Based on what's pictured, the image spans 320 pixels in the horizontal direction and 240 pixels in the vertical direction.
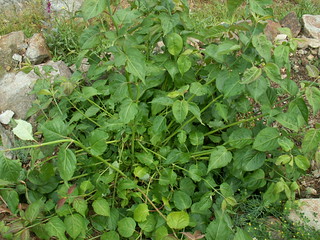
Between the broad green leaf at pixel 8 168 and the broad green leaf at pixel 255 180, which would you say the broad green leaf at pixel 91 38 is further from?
the broad green leaf at pixel 255 180

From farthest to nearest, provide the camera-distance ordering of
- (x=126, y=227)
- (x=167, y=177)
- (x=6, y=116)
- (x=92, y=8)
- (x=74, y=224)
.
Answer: (x=6, y=116), (x=167, y=177), (x=126, y=227), (x=74, y=224), (x=92, y=8)

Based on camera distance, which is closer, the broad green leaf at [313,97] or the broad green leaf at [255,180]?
the broad green leaf at [313,97]

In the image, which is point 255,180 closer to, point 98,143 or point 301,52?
point 98,143

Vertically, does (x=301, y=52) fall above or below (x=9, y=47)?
below

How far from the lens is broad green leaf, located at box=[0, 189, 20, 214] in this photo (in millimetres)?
2256

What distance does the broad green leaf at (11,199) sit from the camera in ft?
7.40

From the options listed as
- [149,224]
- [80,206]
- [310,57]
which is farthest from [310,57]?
[80,206]

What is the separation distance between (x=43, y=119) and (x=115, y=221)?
3.30ft

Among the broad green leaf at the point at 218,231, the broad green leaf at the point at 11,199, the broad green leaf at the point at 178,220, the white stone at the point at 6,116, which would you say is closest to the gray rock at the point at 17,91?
the white stone at the point at 6,116

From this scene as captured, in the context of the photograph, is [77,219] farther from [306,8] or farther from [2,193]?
[306,8]

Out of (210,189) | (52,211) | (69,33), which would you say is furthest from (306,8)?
(52,211)

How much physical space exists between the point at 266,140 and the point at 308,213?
65 centimetres

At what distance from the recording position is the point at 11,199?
2.26 metres

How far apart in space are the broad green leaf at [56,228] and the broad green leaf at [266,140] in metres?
1.18
